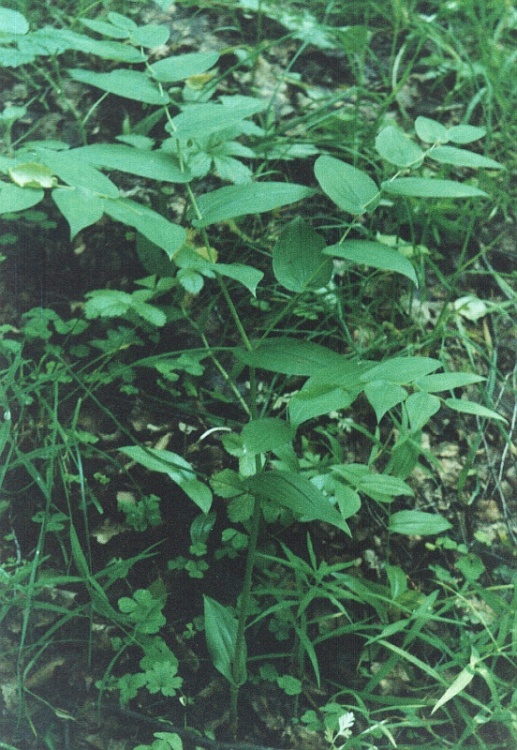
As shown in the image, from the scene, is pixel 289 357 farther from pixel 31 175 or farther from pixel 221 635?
pixel 221 635

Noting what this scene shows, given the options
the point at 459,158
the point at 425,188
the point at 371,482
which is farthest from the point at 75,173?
the point at 371,482

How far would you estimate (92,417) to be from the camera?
1.46 meters

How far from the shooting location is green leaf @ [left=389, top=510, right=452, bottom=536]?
1281 millimetres

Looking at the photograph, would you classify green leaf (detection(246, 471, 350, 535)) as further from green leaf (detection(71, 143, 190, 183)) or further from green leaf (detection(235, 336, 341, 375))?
green leaf (detection(71, 143, 190, 183))

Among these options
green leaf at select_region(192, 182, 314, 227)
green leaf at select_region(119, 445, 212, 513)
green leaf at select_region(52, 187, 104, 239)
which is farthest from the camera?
green leaf at select_region(119, 445, 212, 513)

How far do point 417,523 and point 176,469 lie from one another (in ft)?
1.54

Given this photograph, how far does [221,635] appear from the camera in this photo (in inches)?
46.4

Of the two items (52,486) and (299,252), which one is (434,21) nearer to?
(299,252)

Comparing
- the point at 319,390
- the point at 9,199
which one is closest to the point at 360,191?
the point at 319,390

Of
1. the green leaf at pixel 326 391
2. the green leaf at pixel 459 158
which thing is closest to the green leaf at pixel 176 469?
the green leaf at pixel 326 391

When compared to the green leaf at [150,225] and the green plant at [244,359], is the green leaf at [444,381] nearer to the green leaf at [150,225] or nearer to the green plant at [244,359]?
the green plant at [244,359]

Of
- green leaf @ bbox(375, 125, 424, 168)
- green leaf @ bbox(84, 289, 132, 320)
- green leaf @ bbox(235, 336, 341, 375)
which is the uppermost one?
green leaf @ bbox(375, 125, 424, 168)

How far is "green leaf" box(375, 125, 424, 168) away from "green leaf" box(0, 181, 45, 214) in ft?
1.62


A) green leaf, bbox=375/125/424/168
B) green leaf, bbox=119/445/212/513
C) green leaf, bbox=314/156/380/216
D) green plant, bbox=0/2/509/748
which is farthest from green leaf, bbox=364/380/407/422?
green leaf, bbox=119/445/212/513
